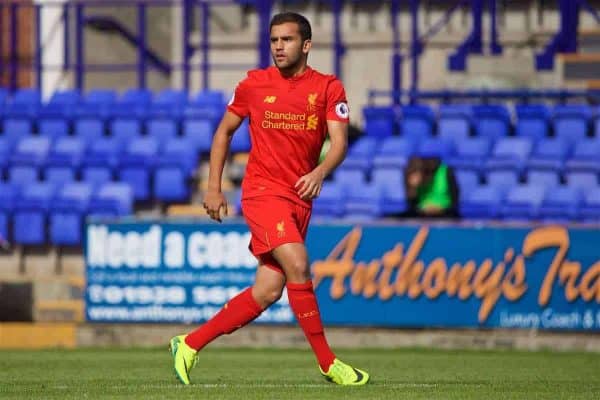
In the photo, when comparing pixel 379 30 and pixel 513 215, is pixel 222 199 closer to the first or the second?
pixel 513 215

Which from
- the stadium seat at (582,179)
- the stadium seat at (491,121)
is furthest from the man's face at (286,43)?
the stadium seat at (491,121)

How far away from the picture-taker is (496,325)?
1315 centimetres

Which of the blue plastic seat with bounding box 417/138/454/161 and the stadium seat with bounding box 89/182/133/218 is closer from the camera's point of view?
the stadium seat with bounding box 89/182/133/218

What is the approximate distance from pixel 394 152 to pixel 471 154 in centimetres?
88

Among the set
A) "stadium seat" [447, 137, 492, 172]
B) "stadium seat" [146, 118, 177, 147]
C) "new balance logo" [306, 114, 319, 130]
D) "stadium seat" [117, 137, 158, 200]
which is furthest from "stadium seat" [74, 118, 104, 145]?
"new balance logo" [306, 114, 319, 130]

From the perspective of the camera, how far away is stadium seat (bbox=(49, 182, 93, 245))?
1608cm

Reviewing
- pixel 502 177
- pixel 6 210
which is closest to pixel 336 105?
pixel 502 177

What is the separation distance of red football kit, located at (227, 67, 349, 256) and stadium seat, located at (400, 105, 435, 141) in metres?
9.38

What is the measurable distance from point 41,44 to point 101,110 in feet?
12.3

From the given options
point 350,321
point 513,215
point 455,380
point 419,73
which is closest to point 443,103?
point 419,73

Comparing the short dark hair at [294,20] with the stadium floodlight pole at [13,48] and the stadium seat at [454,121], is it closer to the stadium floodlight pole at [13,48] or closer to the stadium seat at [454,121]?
the stadium seat at [454,121]

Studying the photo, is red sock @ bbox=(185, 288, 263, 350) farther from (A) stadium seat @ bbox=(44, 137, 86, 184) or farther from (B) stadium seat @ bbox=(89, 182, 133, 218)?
(A) stadium seat @ bbox=(44, 137, 86, 184)

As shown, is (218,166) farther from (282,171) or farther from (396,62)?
(396,62)

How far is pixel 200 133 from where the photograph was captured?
17.5m
